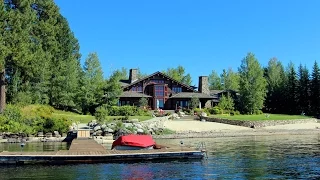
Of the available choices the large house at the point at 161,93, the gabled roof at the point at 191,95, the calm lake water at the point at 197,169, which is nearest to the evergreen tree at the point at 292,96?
the large house at the point at 161,93

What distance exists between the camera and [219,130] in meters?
48.3

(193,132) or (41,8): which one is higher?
(41,8)

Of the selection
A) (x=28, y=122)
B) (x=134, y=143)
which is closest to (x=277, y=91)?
(x=28, y=122)

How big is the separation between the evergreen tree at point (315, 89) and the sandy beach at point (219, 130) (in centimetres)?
2680

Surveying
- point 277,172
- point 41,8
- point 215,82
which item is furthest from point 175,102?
point 277,172

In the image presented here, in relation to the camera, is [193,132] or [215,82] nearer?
[193,132]

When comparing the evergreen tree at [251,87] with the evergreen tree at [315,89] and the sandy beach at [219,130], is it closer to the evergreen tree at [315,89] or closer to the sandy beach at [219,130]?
the evergreen tree at [315,89]

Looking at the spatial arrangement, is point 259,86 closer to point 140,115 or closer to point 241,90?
point 241,90

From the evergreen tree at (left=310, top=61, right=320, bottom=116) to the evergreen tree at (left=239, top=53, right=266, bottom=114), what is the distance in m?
12.0

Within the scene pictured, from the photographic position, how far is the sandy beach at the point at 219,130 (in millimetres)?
44978

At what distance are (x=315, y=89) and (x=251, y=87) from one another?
15849mm

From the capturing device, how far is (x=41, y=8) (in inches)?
2325

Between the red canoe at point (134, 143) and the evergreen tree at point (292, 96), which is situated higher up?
the evergreen tree at point (292, 96)

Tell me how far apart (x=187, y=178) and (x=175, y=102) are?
2209 inches
